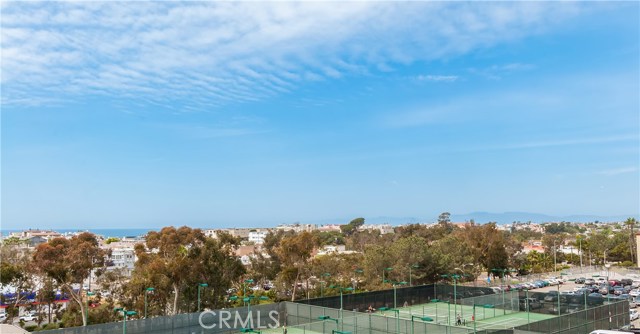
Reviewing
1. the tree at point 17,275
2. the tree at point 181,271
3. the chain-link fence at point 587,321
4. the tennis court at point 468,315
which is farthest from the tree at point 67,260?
the chain-link fence at point 587,321

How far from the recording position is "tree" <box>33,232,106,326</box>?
37406 mm

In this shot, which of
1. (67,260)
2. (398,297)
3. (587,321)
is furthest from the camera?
(398,297)

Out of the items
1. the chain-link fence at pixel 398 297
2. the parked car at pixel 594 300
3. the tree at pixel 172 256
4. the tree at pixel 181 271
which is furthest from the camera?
the tree at pixel 181 271

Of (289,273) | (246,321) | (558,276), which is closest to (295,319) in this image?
(246,321)

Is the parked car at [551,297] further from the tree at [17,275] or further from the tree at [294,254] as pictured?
the tree at [17,275]

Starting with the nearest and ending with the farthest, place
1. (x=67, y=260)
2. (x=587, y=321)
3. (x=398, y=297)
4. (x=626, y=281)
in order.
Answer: (x=587, y=321) < (x=67, y=260) < (x=398, y=297) < (x=626, y=281)

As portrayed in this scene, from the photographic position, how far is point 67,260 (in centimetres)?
3825

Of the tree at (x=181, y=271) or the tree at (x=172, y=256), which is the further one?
the tree at (x=181, y=271)

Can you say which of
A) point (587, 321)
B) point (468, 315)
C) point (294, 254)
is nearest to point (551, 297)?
point (468, 315)

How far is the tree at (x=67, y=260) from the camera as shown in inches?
1473

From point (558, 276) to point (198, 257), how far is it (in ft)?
184

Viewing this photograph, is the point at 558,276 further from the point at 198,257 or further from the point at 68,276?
the point at 68,276

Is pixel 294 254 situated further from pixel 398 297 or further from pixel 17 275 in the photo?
pixel 17 275

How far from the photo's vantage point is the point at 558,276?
74750 mm
